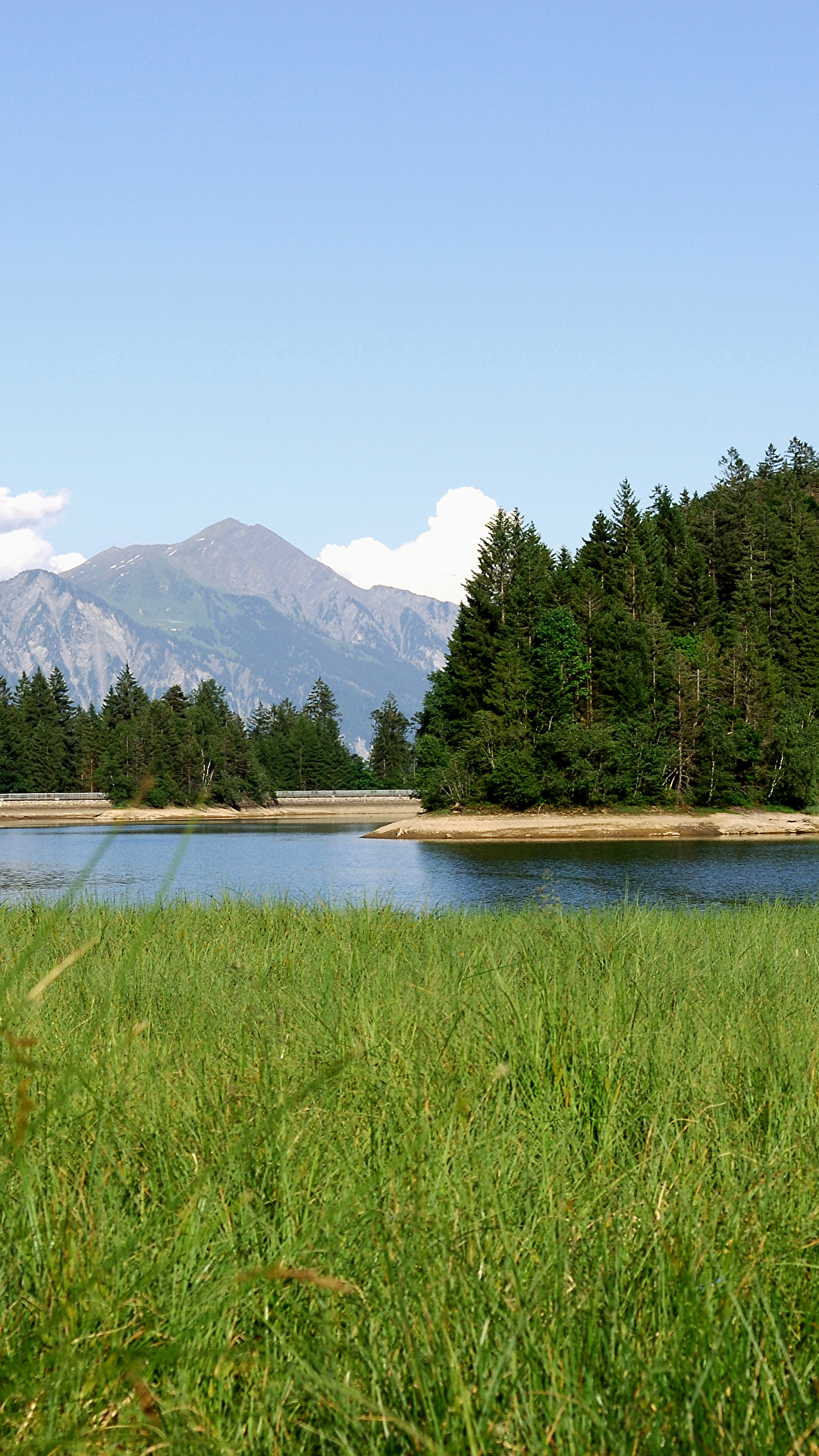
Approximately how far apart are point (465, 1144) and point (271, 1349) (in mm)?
1008

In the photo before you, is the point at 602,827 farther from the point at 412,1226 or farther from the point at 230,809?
the point at 412,1226

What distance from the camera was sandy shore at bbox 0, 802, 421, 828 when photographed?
92312 millimetres

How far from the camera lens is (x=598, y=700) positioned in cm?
6856

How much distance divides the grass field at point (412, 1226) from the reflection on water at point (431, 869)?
5.64 metres

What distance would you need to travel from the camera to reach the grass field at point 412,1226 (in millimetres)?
1944

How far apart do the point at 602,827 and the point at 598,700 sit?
12.3 m

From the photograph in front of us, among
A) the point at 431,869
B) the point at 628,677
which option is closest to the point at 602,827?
the point at 628,677

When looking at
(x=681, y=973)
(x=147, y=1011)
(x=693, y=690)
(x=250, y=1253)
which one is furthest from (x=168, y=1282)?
(x=693, y=690)

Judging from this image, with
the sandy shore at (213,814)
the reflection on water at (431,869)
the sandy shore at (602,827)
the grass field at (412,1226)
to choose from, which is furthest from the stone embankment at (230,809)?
the grass field at (412,1226)

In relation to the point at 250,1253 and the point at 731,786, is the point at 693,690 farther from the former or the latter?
the point at 250,1253

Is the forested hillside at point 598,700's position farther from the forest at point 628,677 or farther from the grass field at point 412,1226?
the grass field at point 412,1226

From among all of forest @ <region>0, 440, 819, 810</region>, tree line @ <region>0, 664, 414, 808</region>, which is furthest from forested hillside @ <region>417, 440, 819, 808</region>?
tree line @ <region>0, 664, 414, 808</region>

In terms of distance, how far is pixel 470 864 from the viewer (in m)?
38.5

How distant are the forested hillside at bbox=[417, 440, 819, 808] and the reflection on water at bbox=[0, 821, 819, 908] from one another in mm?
9153
